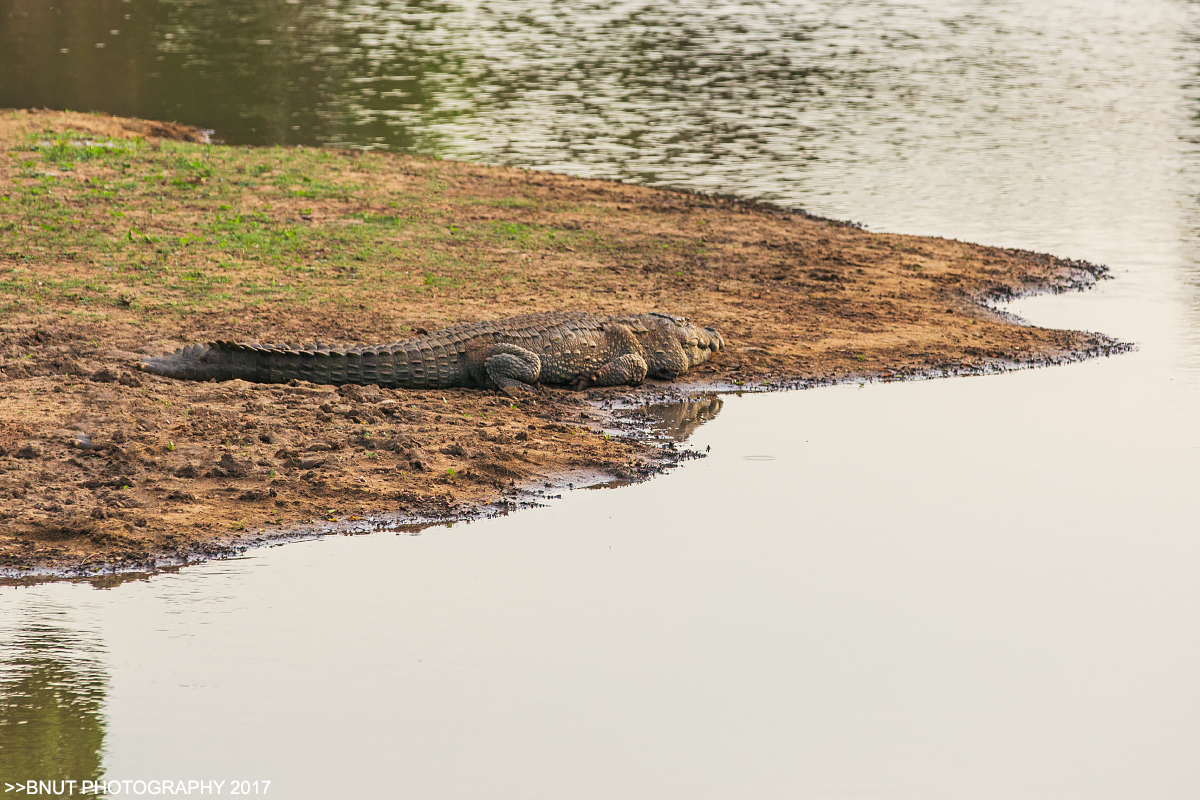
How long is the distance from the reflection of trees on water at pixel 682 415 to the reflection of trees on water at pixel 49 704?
429cm

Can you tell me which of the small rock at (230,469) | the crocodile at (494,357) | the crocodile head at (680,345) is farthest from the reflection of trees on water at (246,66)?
the small rock at (230,469)

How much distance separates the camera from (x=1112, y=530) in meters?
7.29

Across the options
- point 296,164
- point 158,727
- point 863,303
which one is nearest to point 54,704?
point 158,727

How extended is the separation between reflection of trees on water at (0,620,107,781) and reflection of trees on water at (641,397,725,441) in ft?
14.1

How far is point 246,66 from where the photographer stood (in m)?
28.1

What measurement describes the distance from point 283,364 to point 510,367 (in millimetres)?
1610

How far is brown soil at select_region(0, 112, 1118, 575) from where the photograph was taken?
722cm

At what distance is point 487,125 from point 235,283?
35.1ft

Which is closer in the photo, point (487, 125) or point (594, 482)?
point (594, 482)

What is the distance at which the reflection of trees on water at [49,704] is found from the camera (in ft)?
16.1

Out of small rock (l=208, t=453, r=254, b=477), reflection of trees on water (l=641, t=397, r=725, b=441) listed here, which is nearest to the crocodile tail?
small rock (l=208, t=453, r=254, b=477)

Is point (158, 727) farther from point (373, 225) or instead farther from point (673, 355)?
point (373, 225)

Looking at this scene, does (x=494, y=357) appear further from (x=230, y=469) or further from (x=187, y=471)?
(x=187, y=471)

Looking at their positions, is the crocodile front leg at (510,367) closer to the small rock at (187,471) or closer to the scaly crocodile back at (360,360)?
the scaly crocodile back at (360,360)
